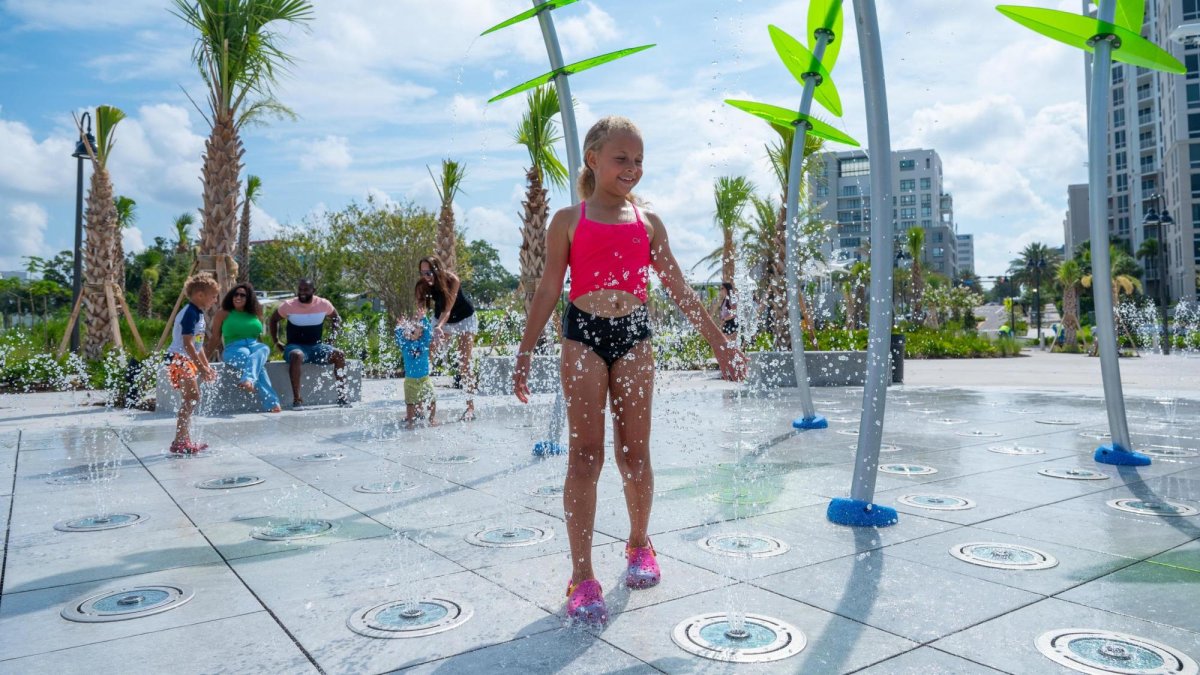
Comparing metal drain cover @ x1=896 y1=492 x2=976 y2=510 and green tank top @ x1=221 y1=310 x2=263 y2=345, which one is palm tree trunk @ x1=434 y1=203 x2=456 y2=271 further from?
metal drain cover @ x1=896 y1=492 x2=976 y2=510

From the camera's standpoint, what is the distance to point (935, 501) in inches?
172

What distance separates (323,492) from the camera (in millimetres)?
4910

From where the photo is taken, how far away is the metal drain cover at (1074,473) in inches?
194

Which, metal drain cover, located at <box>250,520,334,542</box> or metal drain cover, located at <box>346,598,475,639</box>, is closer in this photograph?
metal drain cover, located at <box>346,598,475,639</box>

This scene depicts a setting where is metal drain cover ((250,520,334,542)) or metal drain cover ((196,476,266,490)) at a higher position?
metal drain cover ((196,476,266,490))

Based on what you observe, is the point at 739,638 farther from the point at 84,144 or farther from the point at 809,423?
the point at 84,144

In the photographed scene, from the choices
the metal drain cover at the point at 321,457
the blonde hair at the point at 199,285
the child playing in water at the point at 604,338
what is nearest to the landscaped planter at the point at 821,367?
the metal drain cover at the point at 321,457

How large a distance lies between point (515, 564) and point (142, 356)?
12279mm

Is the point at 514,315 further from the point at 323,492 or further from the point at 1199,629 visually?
the point at 1199,629

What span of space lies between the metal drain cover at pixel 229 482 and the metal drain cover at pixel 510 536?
7.00 ft

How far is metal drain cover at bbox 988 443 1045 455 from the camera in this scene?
19.4 ft

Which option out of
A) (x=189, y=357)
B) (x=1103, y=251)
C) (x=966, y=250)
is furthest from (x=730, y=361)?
(x=966, y=250)

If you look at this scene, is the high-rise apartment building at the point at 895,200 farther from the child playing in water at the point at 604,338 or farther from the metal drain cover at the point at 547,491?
the metal drain cover at the point at 547,491

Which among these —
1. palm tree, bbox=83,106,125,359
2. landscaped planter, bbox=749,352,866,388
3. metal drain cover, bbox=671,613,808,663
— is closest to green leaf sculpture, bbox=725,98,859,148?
metal drain cover, bbox=671,613,808,663
